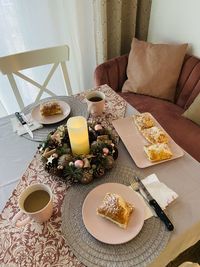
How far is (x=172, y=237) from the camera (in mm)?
646

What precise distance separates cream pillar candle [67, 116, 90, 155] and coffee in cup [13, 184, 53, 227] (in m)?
0.19

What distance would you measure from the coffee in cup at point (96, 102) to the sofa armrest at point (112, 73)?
755mm

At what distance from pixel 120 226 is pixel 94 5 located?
5.94 ft

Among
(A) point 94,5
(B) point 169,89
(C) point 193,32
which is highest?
(A) point 94,5

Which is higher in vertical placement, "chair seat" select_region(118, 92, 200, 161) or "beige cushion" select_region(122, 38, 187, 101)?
"beige cushion" select_region(122, 38, 187, 101)

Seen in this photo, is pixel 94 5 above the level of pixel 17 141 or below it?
above

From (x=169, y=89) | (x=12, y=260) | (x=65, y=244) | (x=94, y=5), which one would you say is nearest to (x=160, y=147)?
(x=65, y=244)

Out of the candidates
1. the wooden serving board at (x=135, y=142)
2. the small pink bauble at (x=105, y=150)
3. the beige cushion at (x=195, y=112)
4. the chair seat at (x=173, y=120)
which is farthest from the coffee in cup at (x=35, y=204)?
the beige cushion at (x=195, y=112)

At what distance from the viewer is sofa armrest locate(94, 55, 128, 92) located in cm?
183

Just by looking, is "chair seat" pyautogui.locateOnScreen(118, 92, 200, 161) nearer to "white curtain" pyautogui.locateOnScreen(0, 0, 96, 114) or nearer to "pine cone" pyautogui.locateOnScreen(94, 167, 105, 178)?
"white curtain" pyautogui.locateOnScreen(0, 0, 96, 114)

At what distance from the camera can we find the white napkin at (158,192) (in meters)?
0.71

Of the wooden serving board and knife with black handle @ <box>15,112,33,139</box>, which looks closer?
the wooden serving board

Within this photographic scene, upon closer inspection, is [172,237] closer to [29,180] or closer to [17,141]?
[29,180]

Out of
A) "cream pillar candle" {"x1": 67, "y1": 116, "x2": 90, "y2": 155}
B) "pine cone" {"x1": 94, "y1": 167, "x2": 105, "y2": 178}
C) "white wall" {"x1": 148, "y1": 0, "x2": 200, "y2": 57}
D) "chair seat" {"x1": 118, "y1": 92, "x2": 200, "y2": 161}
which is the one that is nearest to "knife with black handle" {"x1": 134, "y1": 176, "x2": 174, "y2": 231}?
"pine cone" {"x1": 94, "y1": 167, "x2": 105, "y2": 178}
